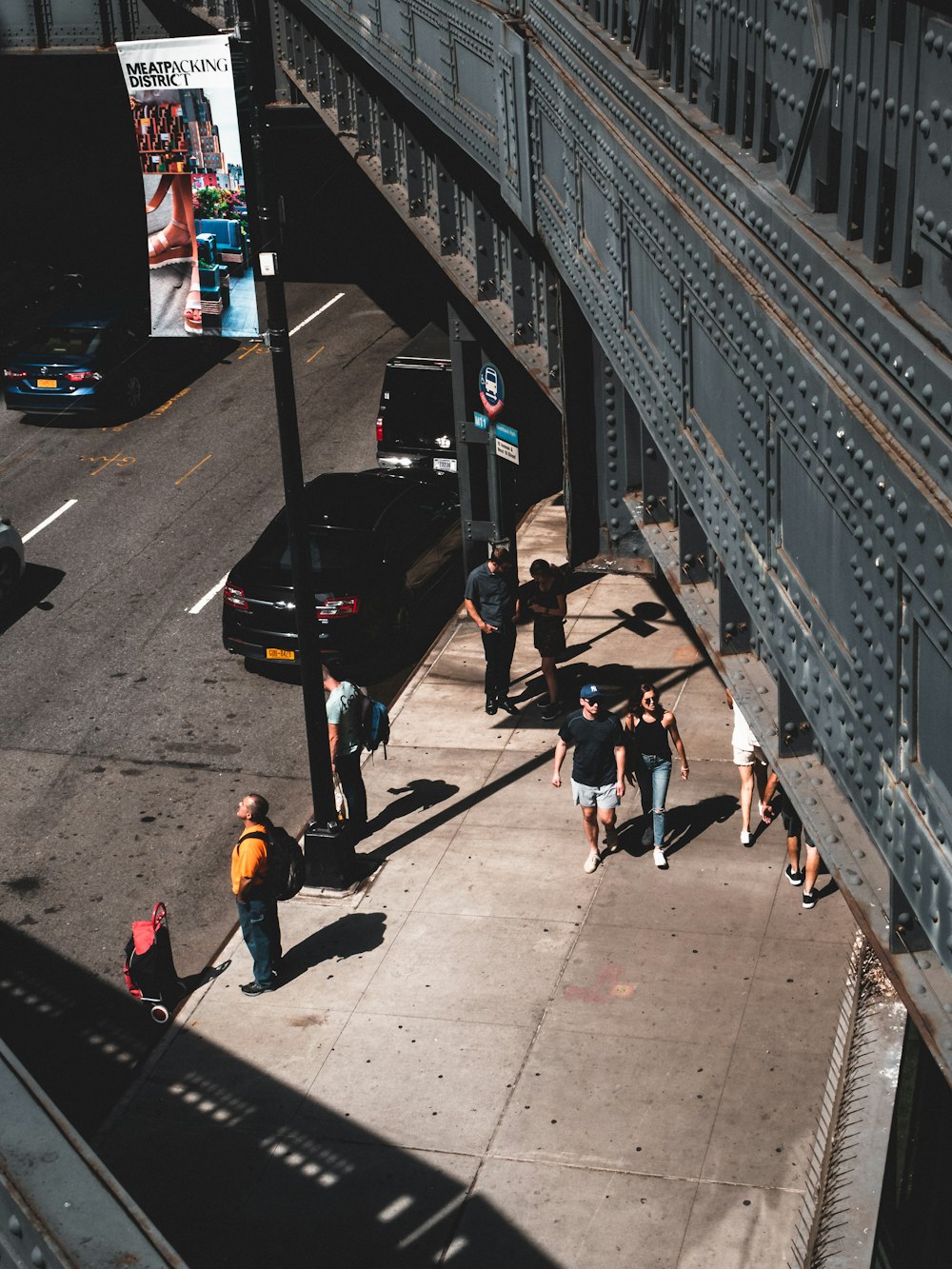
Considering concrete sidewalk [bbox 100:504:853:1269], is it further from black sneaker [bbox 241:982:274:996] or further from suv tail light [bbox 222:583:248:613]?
suv tail light [bbox 222:583:248:613]

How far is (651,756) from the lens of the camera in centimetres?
1352

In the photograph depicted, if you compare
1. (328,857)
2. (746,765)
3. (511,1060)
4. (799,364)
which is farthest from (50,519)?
(799,364)

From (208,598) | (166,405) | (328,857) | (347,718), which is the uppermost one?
(347,718)

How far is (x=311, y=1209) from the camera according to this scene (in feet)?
32.6

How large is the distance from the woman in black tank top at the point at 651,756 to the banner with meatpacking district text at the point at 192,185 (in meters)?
4.89

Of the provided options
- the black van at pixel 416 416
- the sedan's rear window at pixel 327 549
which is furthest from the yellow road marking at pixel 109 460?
the sedan's rear window at pixel 327 549

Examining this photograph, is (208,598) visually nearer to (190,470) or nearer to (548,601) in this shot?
(190,470)

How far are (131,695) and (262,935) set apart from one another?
620 centimetres

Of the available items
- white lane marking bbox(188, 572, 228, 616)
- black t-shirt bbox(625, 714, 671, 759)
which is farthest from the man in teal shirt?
white lane marking bbox(188, 572, 228, 616)

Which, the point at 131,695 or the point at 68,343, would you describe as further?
the point at 68,343

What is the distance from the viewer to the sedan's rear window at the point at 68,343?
25.8 m

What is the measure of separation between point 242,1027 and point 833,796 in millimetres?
6752

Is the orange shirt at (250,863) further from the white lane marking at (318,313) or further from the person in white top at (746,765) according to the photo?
the white lane marking at (318,313)

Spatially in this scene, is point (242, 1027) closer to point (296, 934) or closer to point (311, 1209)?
point (296, 934)
